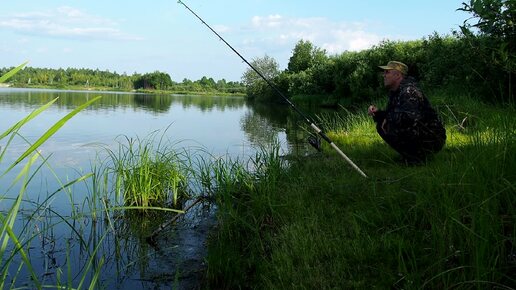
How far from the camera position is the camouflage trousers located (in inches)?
223

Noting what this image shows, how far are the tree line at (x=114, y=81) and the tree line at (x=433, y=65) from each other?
67.5 m

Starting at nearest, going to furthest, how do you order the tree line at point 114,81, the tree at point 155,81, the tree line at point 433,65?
1. the tree line at point 433,65
2. the tree line at point 114,81
3. the tree at point 155,81

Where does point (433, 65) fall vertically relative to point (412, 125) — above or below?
above

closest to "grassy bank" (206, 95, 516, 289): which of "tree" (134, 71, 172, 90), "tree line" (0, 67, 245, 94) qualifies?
"tree line" (0, 67, 245, 94)

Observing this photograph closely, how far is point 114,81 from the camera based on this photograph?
141875 mm

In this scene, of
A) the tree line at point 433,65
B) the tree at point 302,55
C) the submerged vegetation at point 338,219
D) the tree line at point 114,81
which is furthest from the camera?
the tree line at point 114,81

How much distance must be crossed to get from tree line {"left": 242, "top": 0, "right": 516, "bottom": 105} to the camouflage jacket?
878 millimetres

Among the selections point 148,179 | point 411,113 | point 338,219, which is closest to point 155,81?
point 148,179

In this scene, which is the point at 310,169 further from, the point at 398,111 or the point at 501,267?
the point at 501,267

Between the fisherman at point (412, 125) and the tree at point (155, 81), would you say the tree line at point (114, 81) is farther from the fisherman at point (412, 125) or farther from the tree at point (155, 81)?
the fisherman at point (412, 125)

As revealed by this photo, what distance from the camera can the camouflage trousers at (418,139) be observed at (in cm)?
566

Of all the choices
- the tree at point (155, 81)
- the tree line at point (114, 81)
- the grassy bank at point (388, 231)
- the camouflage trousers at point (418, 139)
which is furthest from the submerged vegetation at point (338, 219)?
the tree at point (155, 81)

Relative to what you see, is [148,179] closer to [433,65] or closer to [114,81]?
[433,65]

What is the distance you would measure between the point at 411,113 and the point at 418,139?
0.36 meters
